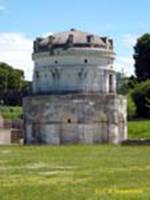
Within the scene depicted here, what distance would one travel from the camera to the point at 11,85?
133 meters

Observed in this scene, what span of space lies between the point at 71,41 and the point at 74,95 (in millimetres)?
6386

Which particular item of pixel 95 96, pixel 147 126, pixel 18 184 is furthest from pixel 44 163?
pixel 147 126

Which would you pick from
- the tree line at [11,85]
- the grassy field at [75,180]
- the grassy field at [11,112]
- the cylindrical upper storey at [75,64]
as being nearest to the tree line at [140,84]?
the cylindrical upper storey at [75,64]

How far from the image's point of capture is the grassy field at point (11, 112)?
3975 inches

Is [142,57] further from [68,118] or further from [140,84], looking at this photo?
[68,118]

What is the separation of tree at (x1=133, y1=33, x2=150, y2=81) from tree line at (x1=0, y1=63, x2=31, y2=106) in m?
20.1

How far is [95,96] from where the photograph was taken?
7062 cm

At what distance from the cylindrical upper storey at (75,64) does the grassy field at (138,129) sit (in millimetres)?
4841

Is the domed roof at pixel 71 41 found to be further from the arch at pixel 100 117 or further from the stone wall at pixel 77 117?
the arch at pixel 100 117

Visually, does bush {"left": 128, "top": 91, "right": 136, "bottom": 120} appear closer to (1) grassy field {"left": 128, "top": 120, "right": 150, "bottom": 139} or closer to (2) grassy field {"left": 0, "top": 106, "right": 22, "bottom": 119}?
(1) grassy field {"left": 128, "top": 120, "right": 150, "bottom": 139}

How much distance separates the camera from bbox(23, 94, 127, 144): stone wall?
2756 inches

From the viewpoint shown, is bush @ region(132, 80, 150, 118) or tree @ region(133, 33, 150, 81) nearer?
bush @ region(132, 80, 150, 118)

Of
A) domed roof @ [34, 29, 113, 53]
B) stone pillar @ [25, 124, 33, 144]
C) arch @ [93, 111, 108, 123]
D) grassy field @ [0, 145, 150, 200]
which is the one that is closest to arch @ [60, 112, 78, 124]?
arch @ [93, 111, 108, 123]

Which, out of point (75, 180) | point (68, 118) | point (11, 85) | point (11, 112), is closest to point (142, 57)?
point (11, 112)
